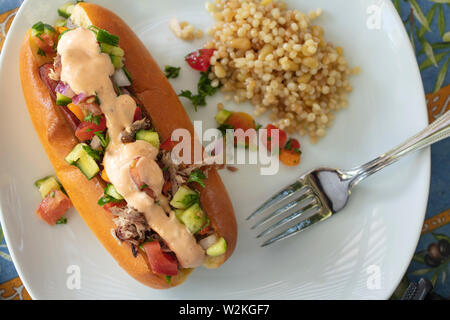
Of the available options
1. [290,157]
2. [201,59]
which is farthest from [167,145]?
[290,157]

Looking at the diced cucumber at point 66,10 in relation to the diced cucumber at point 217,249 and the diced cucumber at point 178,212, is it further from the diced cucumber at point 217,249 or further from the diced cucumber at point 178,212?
the diced cucumber at point 217,249

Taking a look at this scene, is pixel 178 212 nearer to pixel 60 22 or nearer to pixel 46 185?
pixel 46 185

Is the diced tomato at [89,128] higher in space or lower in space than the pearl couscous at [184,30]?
lower

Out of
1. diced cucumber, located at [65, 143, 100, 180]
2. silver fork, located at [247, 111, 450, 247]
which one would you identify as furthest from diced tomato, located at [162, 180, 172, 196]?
silver fork, located at [247, 111, 450, 247]

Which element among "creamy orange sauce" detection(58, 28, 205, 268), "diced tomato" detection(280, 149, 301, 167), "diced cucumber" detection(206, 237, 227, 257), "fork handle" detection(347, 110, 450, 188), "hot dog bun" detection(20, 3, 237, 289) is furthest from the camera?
"diced tomato" detection(280, 149, 301, 167)

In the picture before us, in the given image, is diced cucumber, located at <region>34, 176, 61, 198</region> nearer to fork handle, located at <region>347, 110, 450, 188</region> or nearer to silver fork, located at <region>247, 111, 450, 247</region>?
silver fork, located at <region>247, 111, 450, 247</region>

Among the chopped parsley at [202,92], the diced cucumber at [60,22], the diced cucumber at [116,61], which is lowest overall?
the chopped parsley at [202,92]

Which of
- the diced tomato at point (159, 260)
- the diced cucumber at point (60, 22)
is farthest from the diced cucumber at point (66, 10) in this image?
the diced tomato at point (159, 260)
